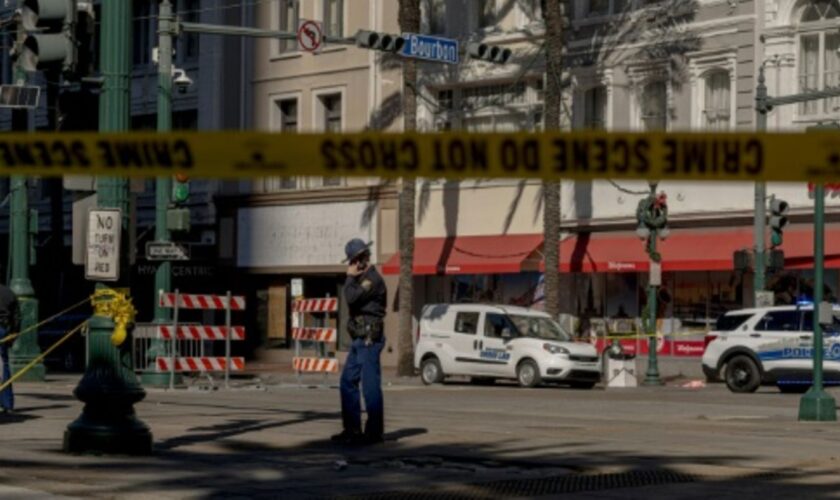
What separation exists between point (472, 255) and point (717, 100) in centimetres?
812

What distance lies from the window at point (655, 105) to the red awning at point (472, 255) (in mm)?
4195

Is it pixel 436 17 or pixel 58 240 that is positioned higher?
pixel 436 17

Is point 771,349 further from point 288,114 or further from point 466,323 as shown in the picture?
point 288,114

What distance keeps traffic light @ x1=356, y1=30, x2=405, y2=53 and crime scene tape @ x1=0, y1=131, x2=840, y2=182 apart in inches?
940

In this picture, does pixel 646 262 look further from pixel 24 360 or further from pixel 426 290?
pixel 24 360

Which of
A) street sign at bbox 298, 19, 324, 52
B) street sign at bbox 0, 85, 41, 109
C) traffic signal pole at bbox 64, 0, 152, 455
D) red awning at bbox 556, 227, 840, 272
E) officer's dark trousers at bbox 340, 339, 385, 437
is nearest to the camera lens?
traffic signal pole at bbox 64, 0, 152, 455

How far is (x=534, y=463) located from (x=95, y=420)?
3266mm

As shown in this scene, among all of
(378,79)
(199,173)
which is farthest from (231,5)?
(199,173)

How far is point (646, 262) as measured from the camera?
41.1 metres

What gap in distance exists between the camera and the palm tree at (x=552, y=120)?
133ft

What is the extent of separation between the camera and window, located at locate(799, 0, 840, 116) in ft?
128

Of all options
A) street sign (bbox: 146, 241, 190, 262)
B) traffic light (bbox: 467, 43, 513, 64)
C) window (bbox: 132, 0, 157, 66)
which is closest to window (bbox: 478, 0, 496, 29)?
traffic light (bbox: 467, 43, 513, 64)

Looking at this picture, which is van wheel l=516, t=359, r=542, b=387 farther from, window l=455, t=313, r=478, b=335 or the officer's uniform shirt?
the officer's uniform shirt

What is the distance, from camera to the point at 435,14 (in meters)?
48.3
